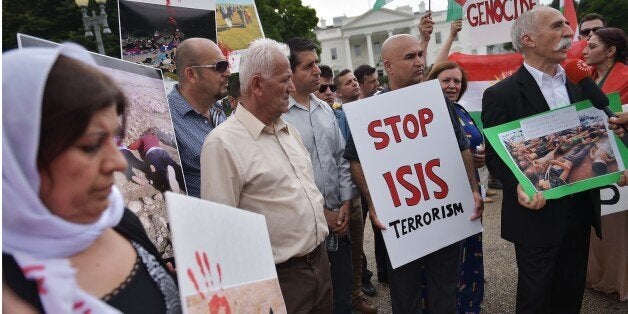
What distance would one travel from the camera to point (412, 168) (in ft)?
8.94

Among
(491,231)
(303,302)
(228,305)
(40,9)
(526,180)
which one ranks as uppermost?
(40,9)

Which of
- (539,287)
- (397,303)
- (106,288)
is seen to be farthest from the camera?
(397,303)

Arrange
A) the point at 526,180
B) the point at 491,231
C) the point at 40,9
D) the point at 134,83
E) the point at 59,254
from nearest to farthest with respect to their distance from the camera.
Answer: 1. the point at 59,254
2. the point at 134,83
3. the point at 526,180
4. the point at 491,231
5. the point at 40,9

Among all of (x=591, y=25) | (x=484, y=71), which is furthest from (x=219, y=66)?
(x=591, y=25)

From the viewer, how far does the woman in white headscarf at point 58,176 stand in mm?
858

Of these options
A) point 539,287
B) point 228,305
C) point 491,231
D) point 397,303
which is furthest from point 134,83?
point 491,231

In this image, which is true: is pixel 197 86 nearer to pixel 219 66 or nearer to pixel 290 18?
pixel 219 66

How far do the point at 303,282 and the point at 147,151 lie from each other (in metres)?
0.95

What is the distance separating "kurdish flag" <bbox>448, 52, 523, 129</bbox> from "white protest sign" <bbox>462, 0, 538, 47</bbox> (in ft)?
2.19

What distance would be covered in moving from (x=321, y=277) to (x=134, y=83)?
1.28 metres

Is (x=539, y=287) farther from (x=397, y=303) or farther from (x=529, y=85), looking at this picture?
(x=529, y=85)

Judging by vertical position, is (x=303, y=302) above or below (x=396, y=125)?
below

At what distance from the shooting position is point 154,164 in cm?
206

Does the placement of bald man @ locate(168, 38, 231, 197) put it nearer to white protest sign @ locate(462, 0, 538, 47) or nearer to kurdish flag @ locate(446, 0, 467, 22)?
white protest sign @ locate(462, 0, 538, 47)
